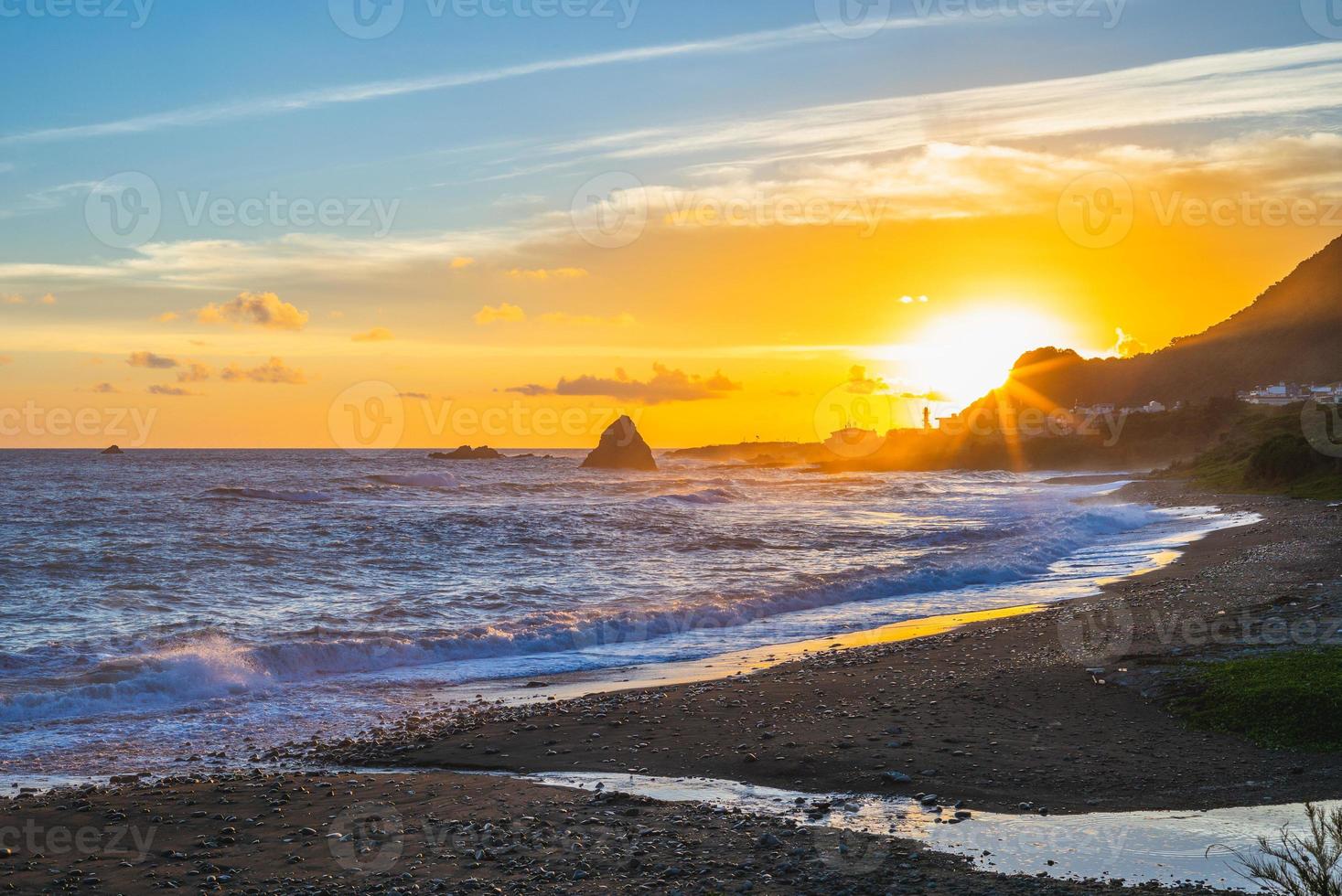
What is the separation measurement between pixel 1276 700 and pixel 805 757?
5010 mm

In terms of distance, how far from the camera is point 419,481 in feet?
269

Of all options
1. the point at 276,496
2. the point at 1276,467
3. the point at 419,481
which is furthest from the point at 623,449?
the point at 1276,467

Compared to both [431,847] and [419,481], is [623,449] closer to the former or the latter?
[419,481]

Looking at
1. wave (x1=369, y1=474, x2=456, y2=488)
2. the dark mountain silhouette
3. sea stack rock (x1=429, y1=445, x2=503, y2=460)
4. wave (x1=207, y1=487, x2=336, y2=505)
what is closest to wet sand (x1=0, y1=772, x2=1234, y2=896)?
wave (x1=207, y1=487, x2=336, y2=505)

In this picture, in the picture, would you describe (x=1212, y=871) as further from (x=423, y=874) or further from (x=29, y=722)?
(x=29, y=722)

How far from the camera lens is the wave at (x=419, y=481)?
7975cm

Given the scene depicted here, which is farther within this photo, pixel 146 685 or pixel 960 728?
pixel 146 685

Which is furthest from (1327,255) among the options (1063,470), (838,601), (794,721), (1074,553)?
(794,721)

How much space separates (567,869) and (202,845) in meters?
3.21
